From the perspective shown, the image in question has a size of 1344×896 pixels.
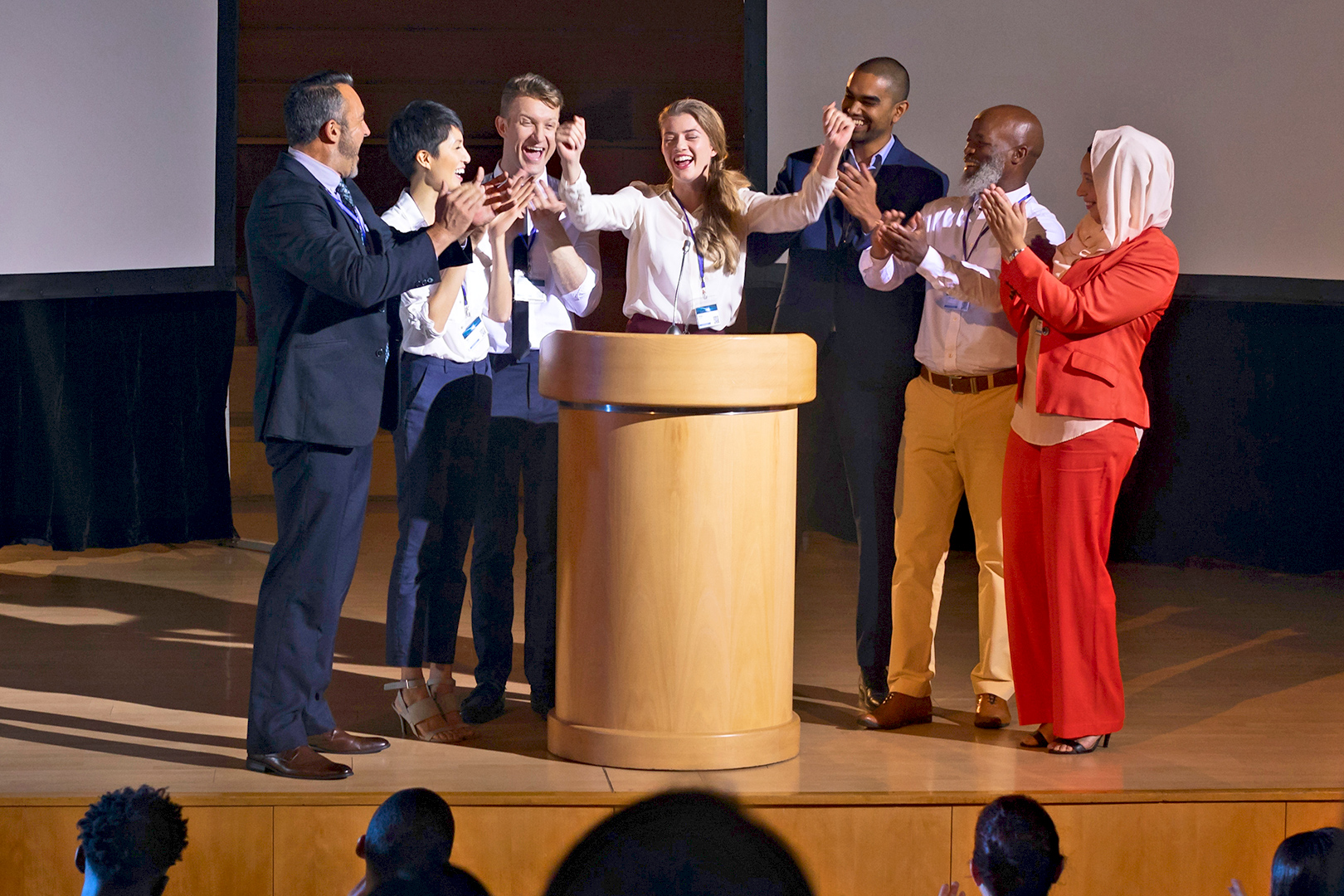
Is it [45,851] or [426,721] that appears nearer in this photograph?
[45,851]

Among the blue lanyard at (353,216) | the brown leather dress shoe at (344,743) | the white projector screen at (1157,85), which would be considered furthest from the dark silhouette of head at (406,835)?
the white projector screen at (1157,85)

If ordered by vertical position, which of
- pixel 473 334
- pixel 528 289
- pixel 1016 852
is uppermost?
pixel 528 289

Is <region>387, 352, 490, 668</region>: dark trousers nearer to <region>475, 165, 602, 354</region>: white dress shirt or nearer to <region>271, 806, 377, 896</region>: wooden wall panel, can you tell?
<region>475, 165, 602, 354</region>: white dress shirt

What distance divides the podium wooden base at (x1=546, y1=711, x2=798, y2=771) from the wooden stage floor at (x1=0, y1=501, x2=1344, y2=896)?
0.10 feet

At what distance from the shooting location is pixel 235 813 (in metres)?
2.52

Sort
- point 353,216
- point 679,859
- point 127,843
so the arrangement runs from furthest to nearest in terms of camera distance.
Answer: point 353,216 < point 127,843 < point 679,859

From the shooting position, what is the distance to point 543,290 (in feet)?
10.9

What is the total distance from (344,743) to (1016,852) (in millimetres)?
1536

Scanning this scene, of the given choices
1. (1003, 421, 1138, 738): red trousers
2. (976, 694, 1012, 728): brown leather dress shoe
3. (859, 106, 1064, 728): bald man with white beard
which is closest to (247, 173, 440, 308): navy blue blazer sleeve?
(859, 106, 1064, 728): bald man with white beard

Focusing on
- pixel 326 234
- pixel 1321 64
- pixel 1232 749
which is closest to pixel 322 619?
pixel 326 234

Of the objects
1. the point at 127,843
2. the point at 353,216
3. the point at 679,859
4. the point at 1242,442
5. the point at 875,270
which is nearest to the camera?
the point at 679,859

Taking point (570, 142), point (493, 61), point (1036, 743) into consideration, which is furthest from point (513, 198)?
point (493, 61)

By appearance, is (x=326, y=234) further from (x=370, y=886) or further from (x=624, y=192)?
(x=370, y=886)

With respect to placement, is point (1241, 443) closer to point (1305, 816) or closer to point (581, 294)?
point (1305, 816)
